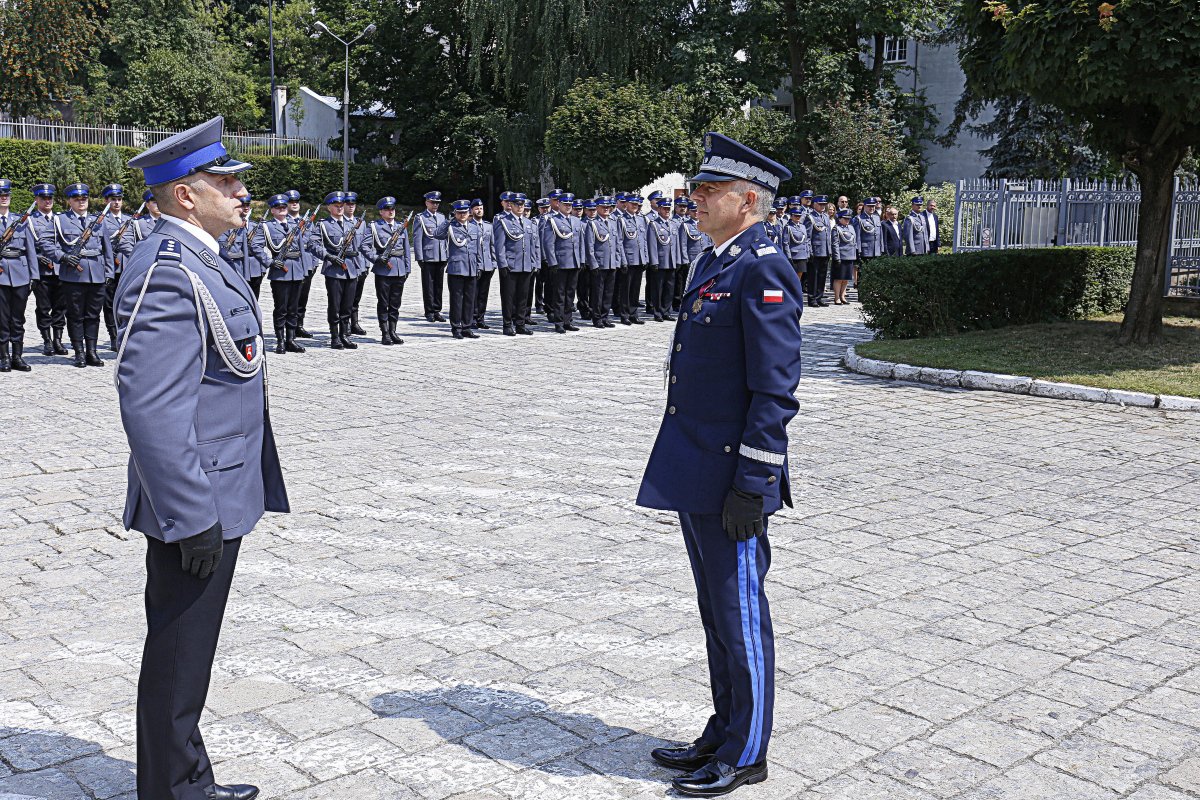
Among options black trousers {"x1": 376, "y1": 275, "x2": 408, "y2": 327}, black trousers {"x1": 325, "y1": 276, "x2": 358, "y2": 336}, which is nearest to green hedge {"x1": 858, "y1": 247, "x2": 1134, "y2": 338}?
black trousers {"x1": 376, "y1": 275, "x2": 408, "y2": 327}

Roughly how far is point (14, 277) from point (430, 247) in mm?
6262

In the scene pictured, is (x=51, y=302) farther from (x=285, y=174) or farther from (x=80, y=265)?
(x=285, y=174)

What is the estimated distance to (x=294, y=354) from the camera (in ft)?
48.6

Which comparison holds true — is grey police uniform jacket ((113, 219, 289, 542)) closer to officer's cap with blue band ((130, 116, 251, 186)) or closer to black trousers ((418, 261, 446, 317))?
officer's cap with blue band ((130, 116, 251, 186))

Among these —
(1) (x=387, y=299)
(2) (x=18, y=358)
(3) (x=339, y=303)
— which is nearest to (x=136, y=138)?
(1) (x=387, y=299)

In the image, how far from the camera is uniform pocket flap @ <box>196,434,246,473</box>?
346 centimetres

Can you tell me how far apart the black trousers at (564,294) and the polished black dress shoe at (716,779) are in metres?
14.1

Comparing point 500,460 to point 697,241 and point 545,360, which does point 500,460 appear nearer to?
point 545,360

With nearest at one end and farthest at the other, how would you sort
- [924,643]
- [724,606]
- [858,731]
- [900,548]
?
1. [724,606]
2. [858,731]
3. [924,643]
4. [900,548]

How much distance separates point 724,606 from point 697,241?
16638 mm

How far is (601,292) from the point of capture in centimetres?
1864

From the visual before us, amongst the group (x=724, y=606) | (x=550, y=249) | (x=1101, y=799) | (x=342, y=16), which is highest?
(x=342, y=16)

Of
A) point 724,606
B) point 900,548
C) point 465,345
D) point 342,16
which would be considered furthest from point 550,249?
point 342,16

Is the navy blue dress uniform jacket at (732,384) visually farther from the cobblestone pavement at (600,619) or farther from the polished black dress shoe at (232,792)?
the polished black dress shoe at (232,792)
